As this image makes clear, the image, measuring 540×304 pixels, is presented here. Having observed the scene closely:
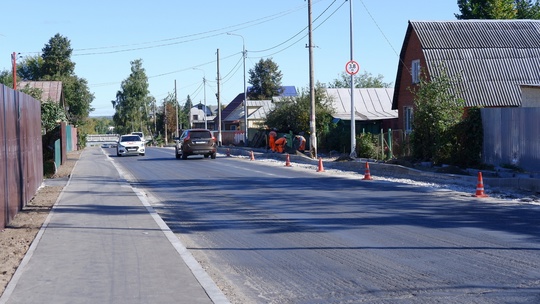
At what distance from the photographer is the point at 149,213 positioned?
45.9 ft

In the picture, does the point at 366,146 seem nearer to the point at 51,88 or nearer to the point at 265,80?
the point at 51,88

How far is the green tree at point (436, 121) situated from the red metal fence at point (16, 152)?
1366 cm

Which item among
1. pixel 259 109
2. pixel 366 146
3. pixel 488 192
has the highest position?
pixel 259 109

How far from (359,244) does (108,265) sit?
3.72 metres

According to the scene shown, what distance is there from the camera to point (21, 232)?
1197 centimetres

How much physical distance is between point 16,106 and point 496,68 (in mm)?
27618

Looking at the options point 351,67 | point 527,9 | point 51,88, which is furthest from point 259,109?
point 351,67

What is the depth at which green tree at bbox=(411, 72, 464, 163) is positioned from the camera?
24156mm

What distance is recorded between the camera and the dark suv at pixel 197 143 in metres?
38.8

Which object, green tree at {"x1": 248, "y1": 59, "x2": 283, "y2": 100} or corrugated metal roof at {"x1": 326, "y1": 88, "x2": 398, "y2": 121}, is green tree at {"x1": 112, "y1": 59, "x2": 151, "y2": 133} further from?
corrugated metal roof at {"x1": 326, "y1": 88, "x2": 398, "y2": 121}

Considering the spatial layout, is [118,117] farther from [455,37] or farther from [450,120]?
[450,120]

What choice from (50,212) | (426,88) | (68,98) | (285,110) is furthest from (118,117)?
(50,212)

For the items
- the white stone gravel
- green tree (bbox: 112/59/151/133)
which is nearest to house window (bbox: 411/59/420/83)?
the white stone gravel

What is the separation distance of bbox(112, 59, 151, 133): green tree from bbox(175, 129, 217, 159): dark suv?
74013 millimetres
